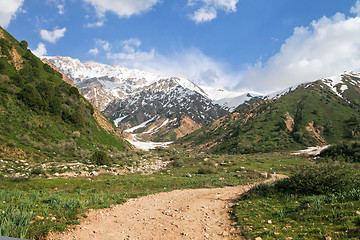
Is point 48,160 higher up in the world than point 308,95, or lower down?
lower down

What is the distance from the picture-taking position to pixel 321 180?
11969 millimetres

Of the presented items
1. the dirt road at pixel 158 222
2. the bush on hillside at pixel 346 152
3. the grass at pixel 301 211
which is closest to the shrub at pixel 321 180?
the grass at pixel 301 211

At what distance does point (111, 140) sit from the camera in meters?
55.2

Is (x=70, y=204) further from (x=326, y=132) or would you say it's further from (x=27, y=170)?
(x=326, y=132)

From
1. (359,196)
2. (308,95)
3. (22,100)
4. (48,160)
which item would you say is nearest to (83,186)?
(48,160)

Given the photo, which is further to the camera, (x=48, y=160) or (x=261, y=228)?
(x=48, y=160)

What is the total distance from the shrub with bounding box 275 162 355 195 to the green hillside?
32.6m

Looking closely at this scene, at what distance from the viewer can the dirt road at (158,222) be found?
8047 millimetres

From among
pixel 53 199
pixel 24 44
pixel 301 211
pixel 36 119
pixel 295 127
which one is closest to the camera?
pixel 301 211

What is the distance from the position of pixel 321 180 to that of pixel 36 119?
4412cm

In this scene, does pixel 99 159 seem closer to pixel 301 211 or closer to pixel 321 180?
pixel 301 211

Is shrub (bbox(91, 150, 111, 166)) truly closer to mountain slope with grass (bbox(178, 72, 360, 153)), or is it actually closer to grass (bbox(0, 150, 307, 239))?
grass (bbox(0, 150, 307, 239))

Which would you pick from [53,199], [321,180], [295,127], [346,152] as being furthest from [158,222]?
[295,127]

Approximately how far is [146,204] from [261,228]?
825 centimetres
